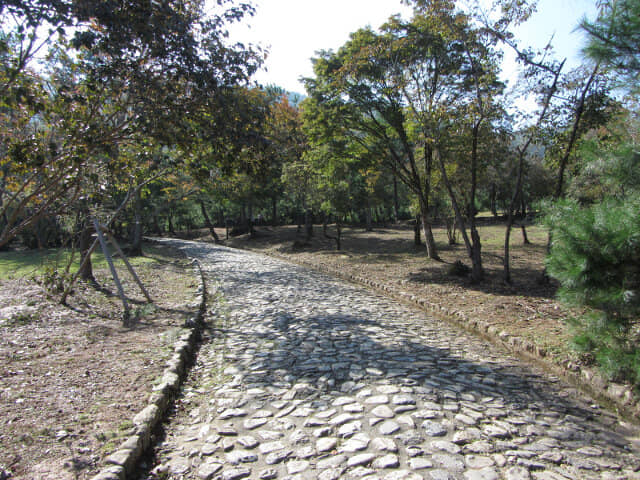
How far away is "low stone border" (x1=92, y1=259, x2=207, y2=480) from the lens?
3.28 metres

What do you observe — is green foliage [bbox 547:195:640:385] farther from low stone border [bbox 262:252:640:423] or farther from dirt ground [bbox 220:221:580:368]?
dirt ground [bbox 220:221:580:368]

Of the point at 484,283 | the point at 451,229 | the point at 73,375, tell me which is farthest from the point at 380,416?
the point at 451,229

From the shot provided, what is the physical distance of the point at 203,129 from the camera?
657cm

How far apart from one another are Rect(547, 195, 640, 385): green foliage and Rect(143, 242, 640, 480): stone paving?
72cm

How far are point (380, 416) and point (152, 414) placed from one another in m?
2.47

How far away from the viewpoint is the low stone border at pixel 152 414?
3.28 m

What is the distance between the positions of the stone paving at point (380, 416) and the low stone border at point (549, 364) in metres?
0.20

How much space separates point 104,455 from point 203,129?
16.2 ft

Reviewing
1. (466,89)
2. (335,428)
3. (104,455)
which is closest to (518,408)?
(335,428)

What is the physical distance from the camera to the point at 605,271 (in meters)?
4.34

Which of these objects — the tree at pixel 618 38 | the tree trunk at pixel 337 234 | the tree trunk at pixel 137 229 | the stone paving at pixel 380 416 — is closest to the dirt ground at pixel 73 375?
the stone paving at pixel 380 416

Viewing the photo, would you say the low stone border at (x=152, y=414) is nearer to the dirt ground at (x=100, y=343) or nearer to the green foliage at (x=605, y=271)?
the dirt ground at (x=100, y=343)

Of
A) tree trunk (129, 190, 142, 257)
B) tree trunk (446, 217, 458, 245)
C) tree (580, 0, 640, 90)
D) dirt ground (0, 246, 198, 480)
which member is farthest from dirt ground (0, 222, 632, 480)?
tree trunk (129, 190, 142, 257)

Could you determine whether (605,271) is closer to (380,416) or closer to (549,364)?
(549,364)
